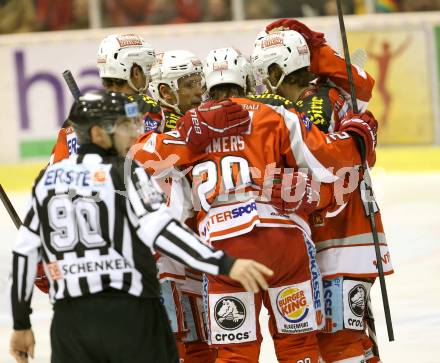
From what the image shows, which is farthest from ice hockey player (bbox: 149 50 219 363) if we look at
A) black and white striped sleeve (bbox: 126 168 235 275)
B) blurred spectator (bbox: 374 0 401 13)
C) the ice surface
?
blurred spectator (bbox: 374 0 401 13)

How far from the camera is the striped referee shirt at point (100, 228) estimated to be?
381cm

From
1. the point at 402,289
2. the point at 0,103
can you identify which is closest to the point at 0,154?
the point at 0,103

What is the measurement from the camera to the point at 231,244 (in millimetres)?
4684

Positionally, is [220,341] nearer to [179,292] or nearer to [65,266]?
[179,292]

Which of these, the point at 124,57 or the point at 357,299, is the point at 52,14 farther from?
the point at 357,299

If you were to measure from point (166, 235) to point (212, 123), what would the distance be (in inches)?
36.1

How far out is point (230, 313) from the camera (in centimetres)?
466

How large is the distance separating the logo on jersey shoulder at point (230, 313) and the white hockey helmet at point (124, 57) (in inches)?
47.9

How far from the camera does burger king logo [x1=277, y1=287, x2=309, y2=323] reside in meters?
4.69

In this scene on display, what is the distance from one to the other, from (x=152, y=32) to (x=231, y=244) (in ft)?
27.5

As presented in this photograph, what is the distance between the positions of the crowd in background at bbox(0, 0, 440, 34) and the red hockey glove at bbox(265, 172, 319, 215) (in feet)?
28.8

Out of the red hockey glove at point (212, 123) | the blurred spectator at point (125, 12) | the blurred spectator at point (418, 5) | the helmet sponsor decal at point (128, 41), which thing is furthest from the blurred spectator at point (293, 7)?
the red hockey glove at point (212, 123)

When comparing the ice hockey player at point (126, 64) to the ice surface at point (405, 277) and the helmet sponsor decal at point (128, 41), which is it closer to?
the helmet sponsor decal at point (128, 41)

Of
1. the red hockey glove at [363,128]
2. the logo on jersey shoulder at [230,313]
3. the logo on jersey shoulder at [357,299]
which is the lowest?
the logo on jersey shoulder at [357,299]
